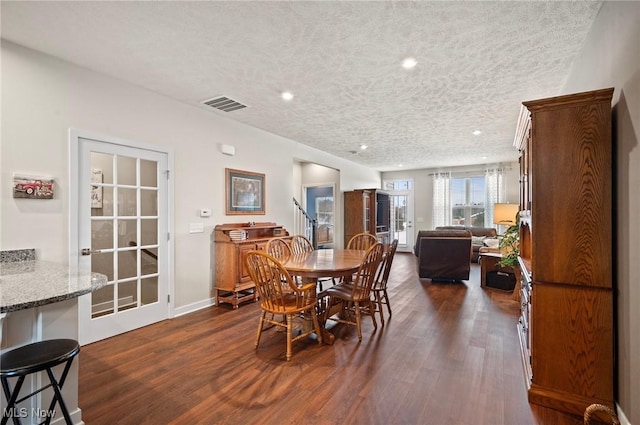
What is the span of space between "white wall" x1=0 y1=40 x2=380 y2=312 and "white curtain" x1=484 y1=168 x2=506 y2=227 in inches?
257

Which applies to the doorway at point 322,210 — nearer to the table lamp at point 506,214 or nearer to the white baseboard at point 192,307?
the table lamp at point 506,214

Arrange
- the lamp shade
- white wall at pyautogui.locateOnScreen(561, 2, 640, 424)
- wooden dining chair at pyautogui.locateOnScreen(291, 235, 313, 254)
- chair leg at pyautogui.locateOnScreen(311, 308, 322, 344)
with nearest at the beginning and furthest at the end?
white wall at pyautogui.locateOnScreen(561, 2, 640, 424) < chair leg at pyautogui.locateOnScreen(311, 308, 322, 344) < wooden dining chair at pyautogui.locateOnScreen(291, 235, 313, 254) < the lamp shade

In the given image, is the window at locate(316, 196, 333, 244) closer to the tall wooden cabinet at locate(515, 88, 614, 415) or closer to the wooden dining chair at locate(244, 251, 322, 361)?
the wooden dining chair at locate(244, 251, 322, 361)

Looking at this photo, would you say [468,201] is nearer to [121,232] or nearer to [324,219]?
[324,219]

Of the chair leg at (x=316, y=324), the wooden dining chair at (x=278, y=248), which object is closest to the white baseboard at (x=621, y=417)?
the chair leg at (x=316, y=324)

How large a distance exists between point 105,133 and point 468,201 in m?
8.90

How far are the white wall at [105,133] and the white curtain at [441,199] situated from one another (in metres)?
6.04

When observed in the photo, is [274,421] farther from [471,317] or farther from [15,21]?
[15,21]

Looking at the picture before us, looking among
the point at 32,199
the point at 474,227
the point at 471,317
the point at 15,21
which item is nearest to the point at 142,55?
the point at 15,21

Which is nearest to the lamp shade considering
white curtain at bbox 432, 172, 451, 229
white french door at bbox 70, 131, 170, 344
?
white curtain at bbox 432, 172, 451, 229

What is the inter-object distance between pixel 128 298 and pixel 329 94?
3.26 meters

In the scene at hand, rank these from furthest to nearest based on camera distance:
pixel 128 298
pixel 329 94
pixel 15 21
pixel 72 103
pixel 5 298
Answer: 1. pixel 329 94
2. pixel 128 298
3. pixel 72 103
4. pixel 15 21
5. pixel 5 298

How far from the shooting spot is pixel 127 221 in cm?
331

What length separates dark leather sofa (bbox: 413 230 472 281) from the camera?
528 centimetres
